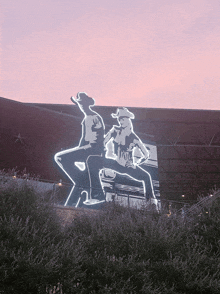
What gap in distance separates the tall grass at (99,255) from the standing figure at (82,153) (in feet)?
12.8

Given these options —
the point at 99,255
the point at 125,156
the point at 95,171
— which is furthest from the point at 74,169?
the point at 99,255

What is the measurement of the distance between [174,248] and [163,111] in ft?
47.1

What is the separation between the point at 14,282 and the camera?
748 centimetres

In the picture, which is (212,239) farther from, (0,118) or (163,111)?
(0,118)

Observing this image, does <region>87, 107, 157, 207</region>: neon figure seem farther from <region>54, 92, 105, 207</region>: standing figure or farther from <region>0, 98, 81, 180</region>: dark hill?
<region>0, 98, 81, 180</region>: dark hill

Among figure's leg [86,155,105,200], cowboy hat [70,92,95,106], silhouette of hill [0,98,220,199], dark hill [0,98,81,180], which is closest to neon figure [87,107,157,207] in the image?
figure's leg [86,155,105,200]

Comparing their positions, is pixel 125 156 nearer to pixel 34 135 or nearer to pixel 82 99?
pixel 82 99

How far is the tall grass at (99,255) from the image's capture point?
7855 mm

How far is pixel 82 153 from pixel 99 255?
29.5 feet

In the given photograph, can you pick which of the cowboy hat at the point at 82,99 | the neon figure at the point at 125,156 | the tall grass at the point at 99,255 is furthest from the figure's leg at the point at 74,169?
the tall grass at the point at 99,255

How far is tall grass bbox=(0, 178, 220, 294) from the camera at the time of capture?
7855 mm

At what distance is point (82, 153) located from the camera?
1748cm

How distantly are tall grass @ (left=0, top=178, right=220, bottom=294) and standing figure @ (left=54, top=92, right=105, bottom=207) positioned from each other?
3.89 m

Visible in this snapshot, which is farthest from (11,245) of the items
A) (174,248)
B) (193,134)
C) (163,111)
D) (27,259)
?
(193,134)
